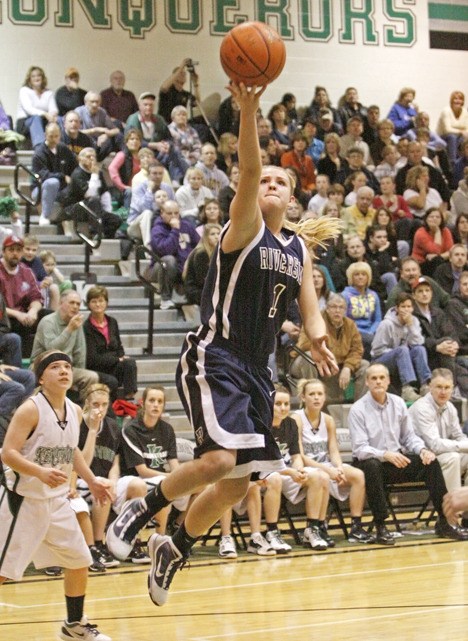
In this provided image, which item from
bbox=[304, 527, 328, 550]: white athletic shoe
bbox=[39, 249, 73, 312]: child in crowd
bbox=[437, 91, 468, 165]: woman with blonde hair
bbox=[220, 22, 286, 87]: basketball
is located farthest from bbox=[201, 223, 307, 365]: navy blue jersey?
bbox=[437, 91, 468, 165]: woman with blonde hair

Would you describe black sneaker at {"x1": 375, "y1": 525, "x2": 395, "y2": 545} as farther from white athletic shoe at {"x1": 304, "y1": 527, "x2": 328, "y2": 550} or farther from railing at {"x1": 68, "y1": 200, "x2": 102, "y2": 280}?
railing at {"x1": 68, "y1": 200, "x2": 102, "y2": 280}

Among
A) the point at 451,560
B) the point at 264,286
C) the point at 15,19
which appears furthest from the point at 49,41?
the point at 264,286

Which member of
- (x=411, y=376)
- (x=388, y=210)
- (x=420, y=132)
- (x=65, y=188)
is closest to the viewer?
(x=411, y=376)

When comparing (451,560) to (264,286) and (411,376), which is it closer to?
(411,376)

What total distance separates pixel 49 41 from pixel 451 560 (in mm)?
10375

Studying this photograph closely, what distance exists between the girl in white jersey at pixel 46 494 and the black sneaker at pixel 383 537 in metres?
3.93

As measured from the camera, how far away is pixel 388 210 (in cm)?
1431

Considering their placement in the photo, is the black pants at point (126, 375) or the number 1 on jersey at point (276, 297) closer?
the number 1 on jersey at point (276, 297)

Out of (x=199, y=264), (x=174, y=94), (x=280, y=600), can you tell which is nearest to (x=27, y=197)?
(x=199, y=264)

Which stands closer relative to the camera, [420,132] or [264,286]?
[264,286]

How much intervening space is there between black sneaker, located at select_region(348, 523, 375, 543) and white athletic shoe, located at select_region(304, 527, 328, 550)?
1.46 feet

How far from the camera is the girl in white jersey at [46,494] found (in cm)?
564

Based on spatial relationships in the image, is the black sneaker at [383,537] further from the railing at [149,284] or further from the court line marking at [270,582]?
the railing at [149,284]

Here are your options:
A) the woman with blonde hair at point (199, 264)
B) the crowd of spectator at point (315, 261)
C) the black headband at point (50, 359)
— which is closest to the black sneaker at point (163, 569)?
the black headband at point (50, 359)
